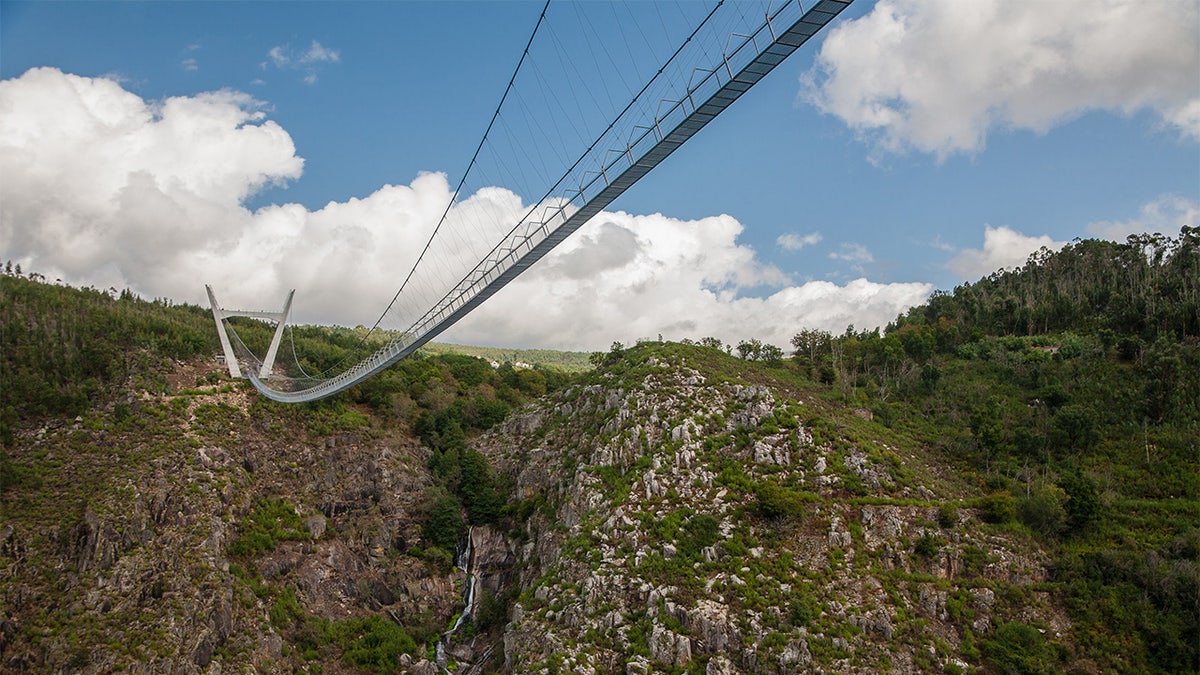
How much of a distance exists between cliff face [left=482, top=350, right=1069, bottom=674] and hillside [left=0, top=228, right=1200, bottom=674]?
0.14 metres

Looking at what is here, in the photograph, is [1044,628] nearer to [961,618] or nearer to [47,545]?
[961,618]

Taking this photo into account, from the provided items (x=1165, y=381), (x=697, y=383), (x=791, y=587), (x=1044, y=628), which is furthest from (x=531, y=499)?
(x=1165, y=381)

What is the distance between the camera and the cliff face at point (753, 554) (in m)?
29.8

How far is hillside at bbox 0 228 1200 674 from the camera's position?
100 ft

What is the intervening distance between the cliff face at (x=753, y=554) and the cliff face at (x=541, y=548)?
119mm

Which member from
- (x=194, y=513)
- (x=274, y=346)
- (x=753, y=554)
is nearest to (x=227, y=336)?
(x=274, y=346)

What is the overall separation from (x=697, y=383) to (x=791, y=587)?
16301 mm

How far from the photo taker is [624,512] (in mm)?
37031

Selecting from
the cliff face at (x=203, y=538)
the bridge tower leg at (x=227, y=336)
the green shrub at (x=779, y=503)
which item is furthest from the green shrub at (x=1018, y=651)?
the bridge tower leg at (x=227, y=336)

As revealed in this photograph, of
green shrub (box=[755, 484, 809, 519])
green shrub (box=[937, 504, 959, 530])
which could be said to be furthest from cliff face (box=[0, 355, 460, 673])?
green shrub (box=[937, 504, 959, 530])

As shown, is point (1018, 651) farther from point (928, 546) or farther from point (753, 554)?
point (753, 554)

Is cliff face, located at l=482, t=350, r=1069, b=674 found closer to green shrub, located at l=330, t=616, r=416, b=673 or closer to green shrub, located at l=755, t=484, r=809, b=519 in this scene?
green shrub, located at l=755, t=484, r=809, b=519

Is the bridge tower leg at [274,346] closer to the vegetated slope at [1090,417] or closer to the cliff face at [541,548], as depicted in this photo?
the cliff face at [541,548]

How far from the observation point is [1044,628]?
97.7 ft
